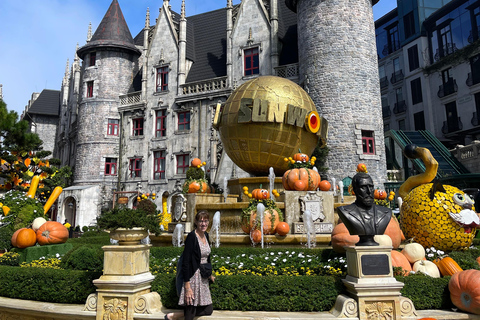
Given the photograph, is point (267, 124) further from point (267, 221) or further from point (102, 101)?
point (102, 101)

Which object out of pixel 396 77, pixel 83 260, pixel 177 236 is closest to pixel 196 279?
pixel 83 260

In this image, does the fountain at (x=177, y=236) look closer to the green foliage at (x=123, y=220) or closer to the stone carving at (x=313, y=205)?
the stone carving at (x=313, y=205)

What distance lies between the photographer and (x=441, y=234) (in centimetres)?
759

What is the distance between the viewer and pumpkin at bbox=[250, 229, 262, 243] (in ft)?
Result: 29.9

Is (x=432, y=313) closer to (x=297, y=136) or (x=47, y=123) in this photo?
(x=297, y=136)

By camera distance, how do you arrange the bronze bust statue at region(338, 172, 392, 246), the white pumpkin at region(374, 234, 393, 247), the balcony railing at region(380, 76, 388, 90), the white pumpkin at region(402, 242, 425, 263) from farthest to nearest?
the balcony railing at region(380, 76, 388, 90)
the white pumpkin at region(402, 242, 425, 263)
the white pumpkin at region(374, 234, 393, 247)
the bronze bust statue at region(338, 172, 392, 246)

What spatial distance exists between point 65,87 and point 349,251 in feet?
167

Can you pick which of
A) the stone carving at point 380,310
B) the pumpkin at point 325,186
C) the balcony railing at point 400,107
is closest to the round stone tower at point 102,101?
the pumpkin at point 325,186

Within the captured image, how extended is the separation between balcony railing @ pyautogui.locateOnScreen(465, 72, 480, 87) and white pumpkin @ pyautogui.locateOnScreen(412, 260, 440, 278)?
28.8m

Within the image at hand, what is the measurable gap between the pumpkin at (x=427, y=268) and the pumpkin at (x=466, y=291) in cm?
99

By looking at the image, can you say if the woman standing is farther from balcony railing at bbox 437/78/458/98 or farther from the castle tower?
balcony railing at bbox 437/78/458/98

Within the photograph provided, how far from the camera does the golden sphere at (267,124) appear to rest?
1206 cm

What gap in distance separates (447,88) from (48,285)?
3504 centimetres

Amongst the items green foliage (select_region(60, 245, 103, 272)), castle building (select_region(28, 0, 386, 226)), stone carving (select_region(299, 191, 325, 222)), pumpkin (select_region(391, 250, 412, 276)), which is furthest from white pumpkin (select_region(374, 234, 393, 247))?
castle building (select_region(28, 0, 386, 226))
